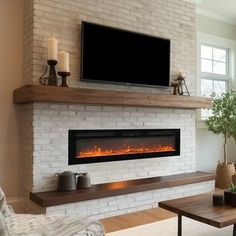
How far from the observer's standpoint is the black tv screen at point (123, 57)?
3551 millimetres

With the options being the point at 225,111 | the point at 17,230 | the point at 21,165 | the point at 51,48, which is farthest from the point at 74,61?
the point at 225,111

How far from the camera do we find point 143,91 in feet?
13.3

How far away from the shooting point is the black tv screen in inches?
140

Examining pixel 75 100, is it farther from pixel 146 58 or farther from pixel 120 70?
pixel 146 58

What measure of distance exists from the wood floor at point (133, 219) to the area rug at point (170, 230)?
13 centimetres

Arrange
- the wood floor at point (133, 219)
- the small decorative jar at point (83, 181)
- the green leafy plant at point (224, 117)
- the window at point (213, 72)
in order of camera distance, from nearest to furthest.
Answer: the wood floor at point (133, 219), the small decorative jar at point (83, 181), the green leafy plant at point (224, 117), the window at point (213, 72)

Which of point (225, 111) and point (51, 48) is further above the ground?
point (51, 48)

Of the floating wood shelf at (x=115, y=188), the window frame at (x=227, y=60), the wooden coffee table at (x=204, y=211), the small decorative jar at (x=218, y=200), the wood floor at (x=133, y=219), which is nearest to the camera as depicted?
the wooden coffee table at (x=204, y=211)

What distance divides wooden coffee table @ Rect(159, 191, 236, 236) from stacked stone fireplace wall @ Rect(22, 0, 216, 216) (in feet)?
3.56

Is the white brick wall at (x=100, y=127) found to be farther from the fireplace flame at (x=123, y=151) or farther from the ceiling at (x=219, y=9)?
the ceiling at (x=219, y=9)

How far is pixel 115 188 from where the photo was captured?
339cm

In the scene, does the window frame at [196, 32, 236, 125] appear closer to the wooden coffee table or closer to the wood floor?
the wood floor

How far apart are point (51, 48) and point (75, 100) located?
2.00 feet

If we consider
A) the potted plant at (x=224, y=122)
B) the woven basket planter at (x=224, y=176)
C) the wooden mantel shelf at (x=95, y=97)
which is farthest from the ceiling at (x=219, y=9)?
the woven basket planter at (x=224, y=176)
